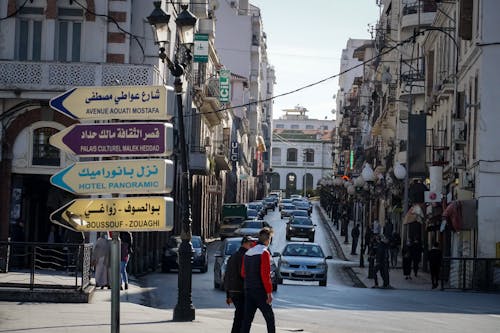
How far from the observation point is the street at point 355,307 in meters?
21.9

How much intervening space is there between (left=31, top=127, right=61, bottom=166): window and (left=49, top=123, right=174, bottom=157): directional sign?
78.1 feet

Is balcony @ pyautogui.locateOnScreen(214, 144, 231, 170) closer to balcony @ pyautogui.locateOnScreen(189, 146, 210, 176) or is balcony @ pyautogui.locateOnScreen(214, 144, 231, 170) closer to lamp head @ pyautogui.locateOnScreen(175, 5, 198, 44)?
balcony @ pyautogui.locateOnScreen(189, 146, 210, 176)

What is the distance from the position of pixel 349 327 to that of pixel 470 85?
19902 millimetres

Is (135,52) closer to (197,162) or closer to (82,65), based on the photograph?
(82,65)

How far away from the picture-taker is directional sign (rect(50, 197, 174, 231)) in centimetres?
1214

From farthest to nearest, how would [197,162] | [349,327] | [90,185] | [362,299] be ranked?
[197,162]
[362,299]
[349,327]
[90,185]

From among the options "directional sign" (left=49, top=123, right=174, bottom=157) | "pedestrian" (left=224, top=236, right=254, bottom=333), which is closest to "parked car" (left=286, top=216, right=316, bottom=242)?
"pedestrian" (left=224, top=236, right=254, bottom=333)

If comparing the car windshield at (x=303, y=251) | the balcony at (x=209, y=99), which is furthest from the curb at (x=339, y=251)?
the balcony at (x=209, y=99)

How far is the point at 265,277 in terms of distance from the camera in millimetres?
15938

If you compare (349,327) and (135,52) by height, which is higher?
(135,52)

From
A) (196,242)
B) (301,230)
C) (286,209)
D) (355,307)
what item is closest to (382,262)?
(196,242)

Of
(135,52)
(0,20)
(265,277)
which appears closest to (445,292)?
(135,52)

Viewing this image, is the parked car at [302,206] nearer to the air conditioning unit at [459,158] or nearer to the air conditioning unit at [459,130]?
the air conditioning unit at [459,158]

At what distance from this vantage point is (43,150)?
36156mm
